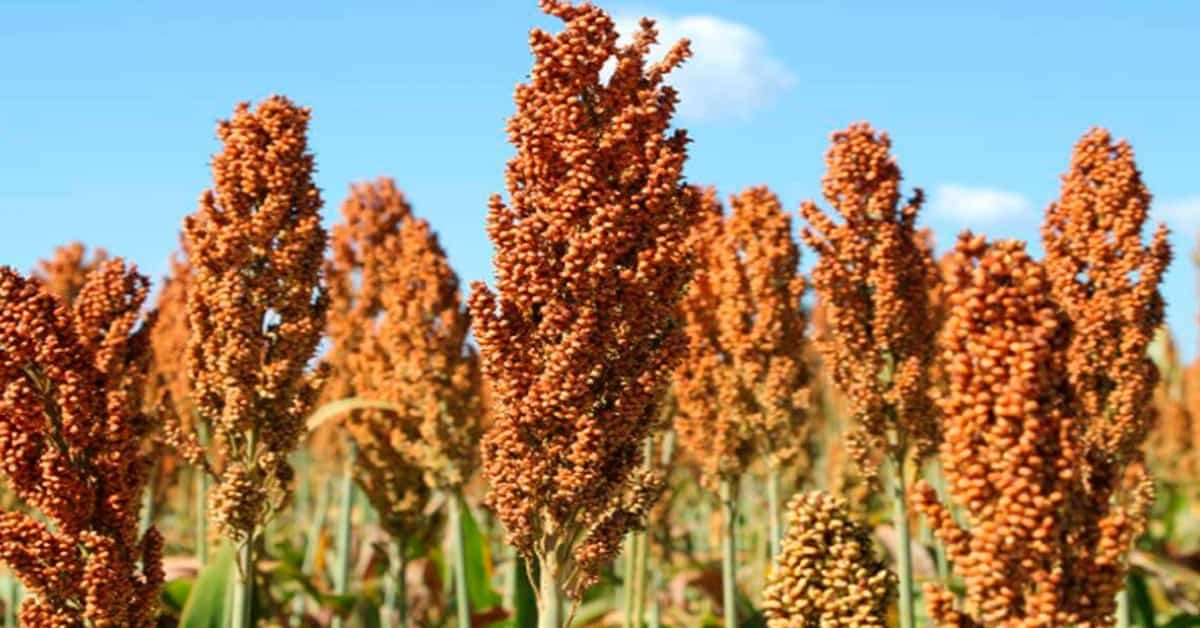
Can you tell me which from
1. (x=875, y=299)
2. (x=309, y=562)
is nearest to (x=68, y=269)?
(x=309, y=562)

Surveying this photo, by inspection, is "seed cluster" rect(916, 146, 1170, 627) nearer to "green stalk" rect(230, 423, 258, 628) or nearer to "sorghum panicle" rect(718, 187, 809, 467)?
"green stalk" rect(230, 423, 258, 628)

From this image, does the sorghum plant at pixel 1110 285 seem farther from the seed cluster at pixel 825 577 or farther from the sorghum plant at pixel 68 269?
the sorghum plant at pixel 68 269

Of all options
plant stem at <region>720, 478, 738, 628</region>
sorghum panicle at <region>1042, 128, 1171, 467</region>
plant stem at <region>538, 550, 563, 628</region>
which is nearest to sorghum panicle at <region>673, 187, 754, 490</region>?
plant stem at <region>720, 478, 738, 628</region>

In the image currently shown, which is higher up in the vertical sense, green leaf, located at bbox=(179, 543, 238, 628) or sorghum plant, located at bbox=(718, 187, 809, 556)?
sorghum plant, located at bbox=(718, 187, 809, 556)

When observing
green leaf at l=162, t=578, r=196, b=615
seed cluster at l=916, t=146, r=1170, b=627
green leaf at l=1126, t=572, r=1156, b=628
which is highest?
seed cluster at l=916, t=146, r=1170, b=627

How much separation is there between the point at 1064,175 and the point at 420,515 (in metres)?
5.94

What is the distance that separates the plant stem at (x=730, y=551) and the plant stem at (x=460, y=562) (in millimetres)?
2076

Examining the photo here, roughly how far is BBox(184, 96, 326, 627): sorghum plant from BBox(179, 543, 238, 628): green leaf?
1135mm

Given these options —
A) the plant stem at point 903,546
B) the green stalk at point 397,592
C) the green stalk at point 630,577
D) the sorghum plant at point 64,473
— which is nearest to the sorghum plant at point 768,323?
the green stalk at point 630,577

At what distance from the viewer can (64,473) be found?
591 centimetres

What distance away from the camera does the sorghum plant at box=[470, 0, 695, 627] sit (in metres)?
5.63

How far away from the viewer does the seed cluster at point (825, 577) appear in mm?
4512

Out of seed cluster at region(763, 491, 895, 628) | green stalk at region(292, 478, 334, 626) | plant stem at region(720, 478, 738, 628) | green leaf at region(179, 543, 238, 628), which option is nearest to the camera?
seed cluster at region(763, 491, 895, 628)

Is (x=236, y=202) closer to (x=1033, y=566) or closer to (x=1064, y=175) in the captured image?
(x=1033, y=566)
